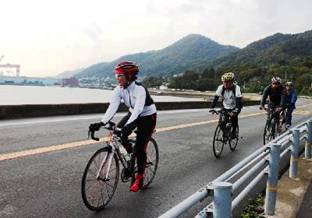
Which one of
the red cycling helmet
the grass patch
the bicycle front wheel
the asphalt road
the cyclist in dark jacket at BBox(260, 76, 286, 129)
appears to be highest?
the red cycling helmet

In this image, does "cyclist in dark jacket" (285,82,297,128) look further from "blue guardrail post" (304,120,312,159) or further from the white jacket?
the white jacket

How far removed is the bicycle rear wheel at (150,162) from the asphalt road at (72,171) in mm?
140

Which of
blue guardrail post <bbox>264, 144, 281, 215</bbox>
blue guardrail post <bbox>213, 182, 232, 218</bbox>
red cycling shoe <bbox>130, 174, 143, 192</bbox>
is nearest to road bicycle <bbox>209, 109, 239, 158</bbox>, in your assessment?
red cycling shoe <bbox>130, 174, 143, 192</bbox>

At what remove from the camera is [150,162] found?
742 centimetres

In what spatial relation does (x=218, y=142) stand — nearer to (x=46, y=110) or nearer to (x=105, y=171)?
(x=105, y=171)

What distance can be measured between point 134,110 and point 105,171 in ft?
2.86

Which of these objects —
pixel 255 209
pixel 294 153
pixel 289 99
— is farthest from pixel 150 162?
pixel 289 99

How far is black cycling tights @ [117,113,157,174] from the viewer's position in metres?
6.59

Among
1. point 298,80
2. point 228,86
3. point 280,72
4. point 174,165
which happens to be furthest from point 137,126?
point 280,72

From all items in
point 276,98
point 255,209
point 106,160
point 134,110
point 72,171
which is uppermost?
point 134,110

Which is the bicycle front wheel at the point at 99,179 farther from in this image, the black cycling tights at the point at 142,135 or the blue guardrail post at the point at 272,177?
the blue guardrail post at the point at 272,177

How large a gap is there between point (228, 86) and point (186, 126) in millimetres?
6696

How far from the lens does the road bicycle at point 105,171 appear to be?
575cm

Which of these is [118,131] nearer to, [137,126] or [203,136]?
[137,126]
